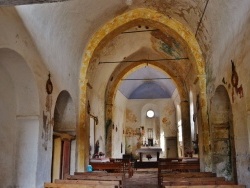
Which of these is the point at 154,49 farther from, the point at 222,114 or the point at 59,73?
the point at 59,73

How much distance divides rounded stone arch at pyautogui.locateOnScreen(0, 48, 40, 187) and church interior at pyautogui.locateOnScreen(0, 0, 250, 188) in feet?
0.06

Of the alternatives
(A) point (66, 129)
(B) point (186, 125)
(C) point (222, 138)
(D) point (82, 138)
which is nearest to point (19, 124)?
(A) point (66, 129)

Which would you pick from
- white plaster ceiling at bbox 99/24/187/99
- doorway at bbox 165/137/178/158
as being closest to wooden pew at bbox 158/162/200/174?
white plaster ceiling at bbox 99/24/187/99

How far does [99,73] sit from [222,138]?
6015 mm

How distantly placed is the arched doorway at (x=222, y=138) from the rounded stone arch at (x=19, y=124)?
16.1ft

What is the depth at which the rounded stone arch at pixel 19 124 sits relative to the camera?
590cm

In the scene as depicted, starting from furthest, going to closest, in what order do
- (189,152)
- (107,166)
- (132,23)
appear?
(189,152) < (107,166) < (132,23)

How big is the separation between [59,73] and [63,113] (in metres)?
1.65

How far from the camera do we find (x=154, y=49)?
13.4 metres

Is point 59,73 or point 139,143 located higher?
point 59,73

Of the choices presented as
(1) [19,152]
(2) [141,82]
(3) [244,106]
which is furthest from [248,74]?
(2) [141,82]

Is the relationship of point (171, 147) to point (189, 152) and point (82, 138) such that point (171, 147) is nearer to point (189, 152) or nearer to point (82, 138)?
point (189, 152)

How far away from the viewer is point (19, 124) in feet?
20.1

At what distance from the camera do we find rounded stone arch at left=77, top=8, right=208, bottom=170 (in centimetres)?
941
